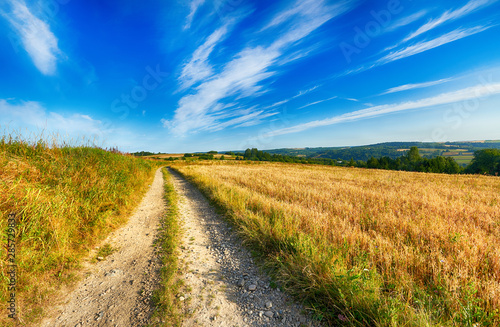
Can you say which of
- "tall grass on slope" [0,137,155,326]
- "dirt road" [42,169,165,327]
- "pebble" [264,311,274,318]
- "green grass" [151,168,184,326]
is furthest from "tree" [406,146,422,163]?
"tall grass on slope" [0,137,155,326]

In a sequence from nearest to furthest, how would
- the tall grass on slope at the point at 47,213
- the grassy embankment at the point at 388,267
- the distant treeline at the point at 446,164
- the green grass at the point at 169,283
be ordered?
the grassy embankment at the point at 388,267 < the green grass at the point at 169,283 < the tall grass on slope at the point at 47,213 < the distant treeline at the point at 446,164

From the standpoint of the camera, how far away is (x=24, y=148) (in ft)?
19.9

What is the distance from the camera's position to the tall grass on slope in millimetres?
3211

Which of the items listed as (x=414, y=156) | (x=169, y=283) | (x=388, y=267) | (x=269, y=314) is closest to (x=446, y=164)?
(x=414, y=156)

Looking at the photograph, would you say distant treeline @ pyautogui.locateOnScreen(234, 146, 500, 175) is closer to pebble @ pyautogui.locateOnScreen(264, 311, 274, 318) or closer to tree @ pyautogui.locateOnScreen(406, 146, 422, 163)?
tree @ pyautogui.locateOnScreen(406, 146, 422, 163)

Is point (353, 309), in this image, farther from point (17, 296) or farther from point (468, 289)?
point (17, 296)

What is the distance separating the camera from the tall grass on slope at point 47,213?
321 cm

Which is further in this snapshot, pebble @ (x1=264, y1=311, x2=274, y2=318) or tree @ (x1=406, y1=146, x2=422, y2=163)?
tree @ (x1=406, y1=146, x2=422, y2=163)

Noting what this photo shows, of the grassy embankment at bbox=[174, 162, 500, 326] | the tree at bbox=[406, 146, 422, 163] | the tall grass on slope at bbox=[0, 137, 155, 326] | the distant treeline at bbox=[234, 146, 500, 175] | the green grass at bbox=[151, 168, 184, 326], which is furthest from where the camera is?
the tree at bbox=[406, 146, 422, 163]

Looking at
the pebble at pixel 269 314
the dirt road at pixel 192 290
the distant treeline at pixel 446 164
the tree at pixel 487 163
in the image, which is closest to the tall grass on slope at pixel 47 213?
the dirt road at pixel 192 290

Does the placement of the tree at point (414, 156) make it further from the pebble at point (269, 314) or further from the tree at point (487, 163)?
the pebble at point (269, 314)

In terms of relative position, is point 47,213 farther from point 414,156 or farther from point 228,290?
point 414,156

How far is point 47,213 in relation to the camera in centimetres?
420

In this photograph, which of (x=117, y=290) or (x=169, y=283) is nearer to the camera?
(x=117, y=290)
